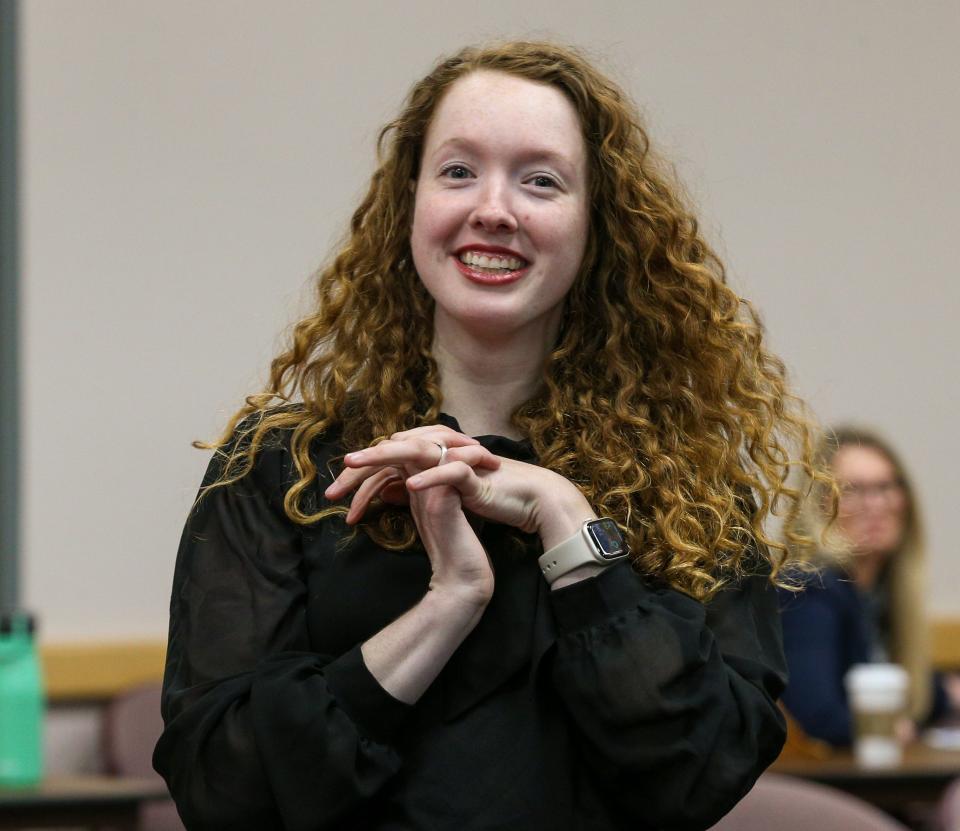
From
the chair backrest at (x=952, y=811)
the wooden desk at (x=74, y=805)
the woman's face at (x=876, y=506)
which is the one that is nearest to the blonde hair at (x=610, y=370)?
the chair backrest at (x=952, y=811)

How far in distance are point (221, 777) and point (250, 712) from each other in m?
0.06

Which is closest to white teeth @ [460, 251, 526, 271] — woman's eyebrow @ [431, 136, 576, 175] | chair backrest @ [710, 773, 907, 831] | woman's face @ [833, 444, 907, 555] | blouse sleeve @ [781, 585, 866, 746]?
woman's eyebrow @ [431, 136, 576, 175]

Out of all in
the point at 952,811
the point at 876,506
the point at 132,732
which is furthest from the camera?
the point at 876,506

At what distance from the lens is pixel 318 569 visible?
1488 mm

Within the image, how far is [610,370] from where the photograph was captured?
65.8 inches

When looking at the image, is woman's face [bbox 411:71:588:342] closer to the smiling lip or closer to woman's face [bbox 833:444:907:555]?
the smiling lip

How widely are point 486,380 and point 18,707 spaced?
2.09m

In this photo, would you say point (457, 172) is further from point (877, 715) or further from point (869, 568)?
point (869, 568)

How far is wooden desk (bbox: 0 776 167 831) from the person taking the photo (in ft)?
10.2

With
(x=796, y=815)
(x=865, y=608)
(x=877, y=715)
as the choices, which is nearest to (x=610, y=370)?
(x=796, y=815)

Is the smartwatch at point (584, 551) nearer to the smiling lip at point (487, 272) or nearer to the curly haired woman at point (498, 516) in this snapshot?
the curly haired woman at point (498, 516)

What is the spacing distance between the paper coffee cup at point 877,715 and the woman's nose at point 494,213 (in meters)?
2.44

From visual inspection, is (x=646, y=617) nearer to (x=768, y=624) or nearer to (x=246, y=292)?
(x=768, y=624)

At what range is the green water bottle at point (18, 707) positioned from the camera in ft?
10.8
